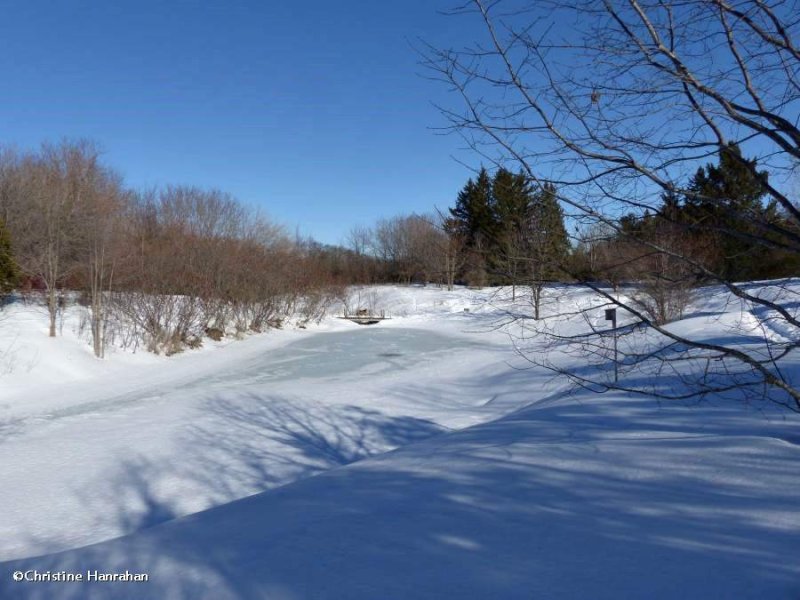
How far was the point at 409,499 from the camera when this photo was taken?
3408 millimetres

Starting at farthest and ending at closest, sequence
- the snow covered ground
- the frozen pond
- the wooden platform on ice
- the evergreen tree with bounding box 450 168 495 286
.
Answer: the wooden platform on ice
the frozen pond
the evergreen tree with bounding box 450 168 495 286
the snow covered ground

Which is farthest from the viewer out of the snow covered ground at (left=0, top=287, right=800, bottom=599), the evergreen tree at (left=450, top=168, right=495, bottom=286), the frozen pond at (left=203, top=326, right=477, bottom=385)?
the frozen pond at (left=203, top=326, right=477, bottom=385)

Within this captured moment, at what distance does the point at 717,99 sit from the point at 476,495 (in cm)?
246

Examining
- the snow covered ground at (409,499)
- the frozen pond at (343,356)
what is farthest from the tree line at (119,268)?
the snow covered ground at (409,499)

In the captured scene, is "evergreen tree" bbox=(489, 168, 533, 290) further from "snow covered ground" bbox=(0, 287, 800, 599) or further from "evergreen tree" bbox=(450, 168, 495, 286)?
"snow covered ground" bbox=(0, 287, 800, 599)

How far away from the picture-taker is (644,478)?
3.29 meters

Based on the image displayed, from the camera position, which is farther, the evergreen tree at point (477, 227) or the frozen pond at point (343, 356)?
the frozen pond at point (343, 356)

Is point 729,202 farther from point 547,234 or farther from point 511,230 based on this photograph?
point 511,230

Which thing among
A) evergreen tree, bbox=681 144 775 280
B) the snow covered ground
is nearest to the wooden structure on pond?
the snow covered ground

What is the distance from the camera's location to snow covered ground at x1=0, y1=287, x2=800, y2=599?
235cm

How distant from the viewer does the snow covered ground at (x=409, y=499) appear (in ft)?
7.70

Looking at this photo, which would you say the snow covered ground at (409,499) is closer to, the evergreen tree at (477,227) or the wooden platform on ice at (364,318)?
the evergreen tree at (477,227)

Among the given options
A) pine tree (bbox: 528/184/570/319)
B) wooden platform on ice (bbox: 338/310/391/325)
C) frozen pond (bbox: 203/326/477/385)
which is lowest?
frozen pond (bbox: 203/326/477/385)

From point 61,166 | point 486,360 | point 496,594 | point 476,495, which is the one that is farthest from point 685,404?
point 61,166
